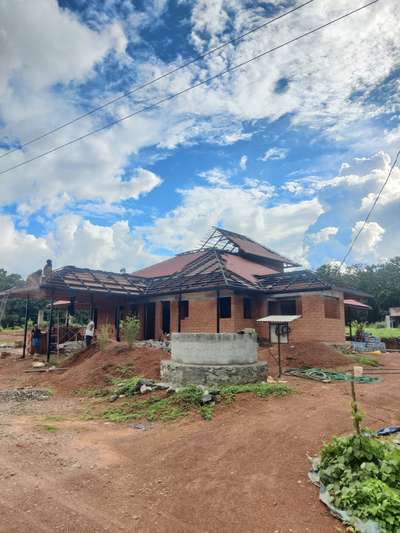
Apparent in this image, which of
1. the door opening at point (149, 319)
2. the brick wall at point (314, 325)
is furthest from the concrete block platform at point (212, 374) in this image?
the door opening at point (149, 319)

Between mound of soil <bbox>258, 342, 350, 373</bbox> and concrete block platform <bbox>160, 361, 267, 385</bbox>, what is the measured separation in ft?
10.7

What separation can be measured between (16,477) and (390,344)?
23467mm

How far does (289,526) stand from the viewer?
3967mm

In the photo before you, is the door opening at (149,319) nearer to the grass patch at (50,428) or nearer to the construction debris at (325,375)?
the construction debris at (325,375)

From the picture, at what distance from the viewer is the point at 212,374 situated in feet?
33.3

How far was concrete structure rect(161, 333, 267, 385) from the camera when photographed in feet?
33.4

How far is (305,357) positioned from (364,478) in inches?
413

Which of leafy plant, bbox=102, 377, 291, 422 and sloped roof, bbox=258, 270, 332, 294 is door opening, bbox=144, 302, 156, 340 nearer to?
sloped roof, bbox=258, 270, 332, 294

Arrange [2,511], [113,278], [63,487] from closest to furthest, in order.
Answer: [2,511]
[63,487]
[113,278]

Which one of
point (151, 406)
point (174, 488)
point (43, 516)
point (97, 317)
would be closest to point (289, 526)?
point (174, 488)

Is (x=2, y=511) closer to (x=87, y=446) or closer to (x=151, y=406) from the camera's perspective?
(x=87, y=446)

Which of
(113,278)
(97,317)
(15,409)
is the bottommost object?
(15,409)

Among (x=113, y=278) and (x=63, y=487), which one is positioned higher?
(x=113, y=278)

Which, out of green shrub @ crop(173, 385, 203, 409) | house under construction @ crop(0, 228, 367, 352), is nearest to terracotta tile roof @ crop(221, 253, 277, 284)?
house under construction @ crop(0, 228, 367, 352)
